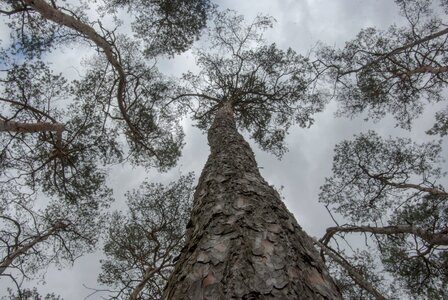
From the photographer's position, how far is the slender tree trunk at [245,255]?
4.75 feet

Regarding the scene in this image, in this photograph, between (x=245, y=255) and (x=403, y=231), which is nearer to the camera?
(x=245, y=255)

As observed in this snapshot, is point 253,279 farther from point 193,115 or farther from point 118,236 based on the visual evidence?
point 193,115

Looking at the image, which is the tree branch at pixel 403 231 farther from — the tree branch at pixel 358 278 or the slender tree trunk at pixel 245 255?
the slender tree trunk at pixel 245 255

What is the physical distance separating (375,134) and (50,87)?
354 inches

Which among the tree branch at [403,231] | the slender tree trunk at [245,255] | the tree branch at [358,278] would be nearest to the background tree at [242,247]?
the slender tree trunk at [245,255]

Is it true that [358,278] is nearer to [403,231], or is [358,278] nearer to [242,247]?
[403,231]

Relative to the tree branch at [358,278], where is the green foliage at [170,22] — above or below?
above

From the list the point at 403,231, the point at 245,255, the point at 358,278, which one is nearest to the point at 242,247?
the point at 245,255

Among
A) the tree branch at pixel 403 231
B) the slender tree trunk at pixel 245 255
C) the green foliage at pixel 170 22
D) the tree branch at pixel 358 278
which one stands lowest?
the slender tree trunk at pixel 245 255

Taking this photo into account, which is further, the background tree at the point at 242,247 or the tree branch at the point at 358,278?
the tree branch at the point at 358,278

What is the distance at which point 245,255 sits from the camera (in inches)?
66.7

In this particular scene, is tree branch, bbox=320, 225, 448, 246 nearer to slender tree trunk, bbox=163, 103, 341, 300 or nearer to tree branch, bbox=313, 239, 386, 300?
tree branch, bbox=313, 239, 386, 300

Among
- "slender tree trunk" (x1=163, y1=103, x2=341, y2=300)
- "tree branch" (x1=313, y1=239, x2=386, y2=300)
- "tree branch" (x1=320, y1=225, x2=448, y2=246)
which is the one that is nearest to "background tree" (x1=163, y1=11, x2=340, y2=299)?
"slender tree trunk" (x1=163, y1=103, x2=341, y2=300)

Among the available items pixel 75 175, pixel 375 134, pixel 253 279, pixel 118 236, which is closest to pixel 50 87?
pixel 75 175
